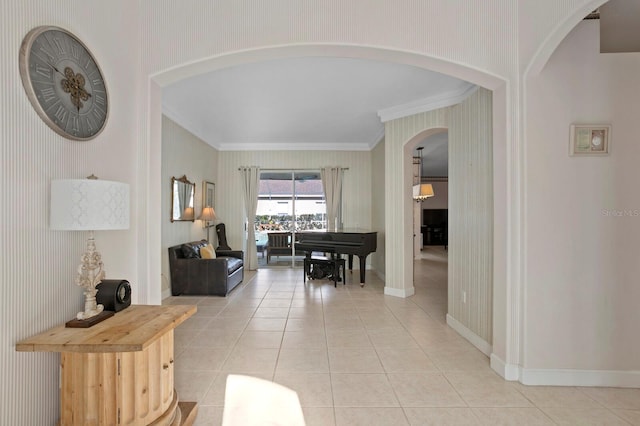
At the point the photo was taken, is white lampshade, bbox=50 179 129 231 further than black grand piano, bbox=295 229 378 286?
No

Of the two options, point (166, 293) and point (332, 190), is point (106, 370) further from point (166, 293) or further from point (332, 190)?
point (332, 190)

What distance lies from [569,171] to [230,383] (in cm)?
316

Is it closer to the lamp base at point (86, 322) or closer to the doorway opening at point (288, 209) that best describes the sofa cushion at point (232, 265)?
the doorway opening at point (288, 209)

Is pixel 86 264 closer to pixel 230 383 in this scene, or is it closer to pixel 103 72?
pixel 103 72

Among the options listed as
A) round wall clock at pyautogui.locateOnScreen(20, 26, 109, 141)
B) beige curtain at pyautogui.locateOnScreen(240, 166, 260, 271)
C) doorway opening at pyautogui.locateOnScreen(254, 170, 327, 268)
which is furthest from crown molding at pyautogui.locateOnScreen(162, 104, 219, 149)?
round wall clock at pyautogui.locateOnScreen(20, 26, 109, 141)

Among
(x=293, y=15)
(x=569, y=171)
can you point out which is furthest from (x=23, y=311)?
(x=569, y=171)

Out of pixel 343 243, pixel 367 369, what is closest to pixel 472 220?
pixel 367 369

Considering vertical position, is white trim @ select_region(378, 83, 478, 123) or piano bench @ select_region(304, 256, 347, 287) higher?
white trim @ select_region(378, 83, 478, 123)

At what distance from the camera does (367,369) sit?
279cm

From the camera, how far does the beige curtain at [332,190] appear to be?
7539mm

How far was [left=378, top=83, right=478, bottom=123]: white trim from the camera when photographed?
3920 millimetres

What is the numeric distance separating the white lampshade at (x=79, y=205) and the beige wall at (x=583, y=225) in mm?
2890

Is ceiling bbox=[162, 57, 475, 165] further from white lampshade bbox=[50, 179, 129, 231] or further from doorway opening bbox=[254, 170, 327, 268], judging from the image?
white lampshade bbox=[50, 179, 129, 231]

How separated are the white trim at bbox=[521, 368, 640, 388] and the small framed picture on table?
5.65 feet
